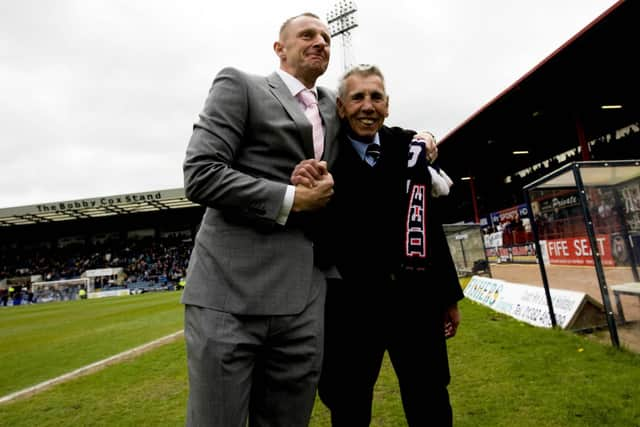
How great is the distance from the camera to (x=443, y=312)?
2018mm

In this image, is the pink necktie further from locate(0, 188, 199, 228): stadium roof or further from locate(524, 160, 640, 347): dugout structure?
locate(0, 188, 199, 228): stadium roof

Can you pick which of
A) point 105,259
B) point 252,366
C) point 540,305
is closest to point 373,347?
point 252,366

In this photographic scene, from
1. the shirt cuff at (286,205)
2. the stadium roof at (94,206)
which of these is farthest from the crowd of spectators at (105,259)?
Answer: the shirt cuff at (286,205)

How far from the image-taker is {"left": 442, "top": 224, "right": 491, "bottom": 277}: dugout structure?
1452cm

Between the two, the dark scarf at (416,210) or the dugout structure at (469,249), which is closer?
the dark scarf at (416,210)

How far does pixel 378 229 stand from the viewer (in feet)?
6.23

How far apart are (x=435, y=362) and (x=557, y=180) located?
4312mm

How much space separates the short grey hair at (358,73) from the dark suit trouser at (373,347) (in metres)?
0.95

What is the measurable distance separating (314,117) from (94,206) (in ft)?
137

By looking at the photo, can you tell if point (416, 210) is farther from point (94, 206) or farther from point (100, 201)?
point (94, 206)

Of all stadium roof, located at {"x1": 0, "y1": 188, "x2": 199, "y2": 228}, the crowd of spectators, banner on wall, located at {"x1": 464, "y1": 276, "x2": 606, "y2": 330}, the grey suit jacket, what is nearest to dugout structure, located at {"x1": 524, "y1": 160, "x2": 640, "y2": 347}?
banner on wall, located at {"x1": 464, "y1": 276, "x2": 606, "y2": 330}

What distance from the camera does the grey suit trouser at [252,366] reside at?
4.47 ft

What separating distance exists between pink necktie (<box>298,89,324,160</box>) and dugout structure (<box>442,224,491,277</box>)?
13.1m

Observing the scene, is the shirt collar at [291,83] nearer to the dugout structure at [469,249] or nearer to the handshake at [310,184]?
the handshake at [310,184]
